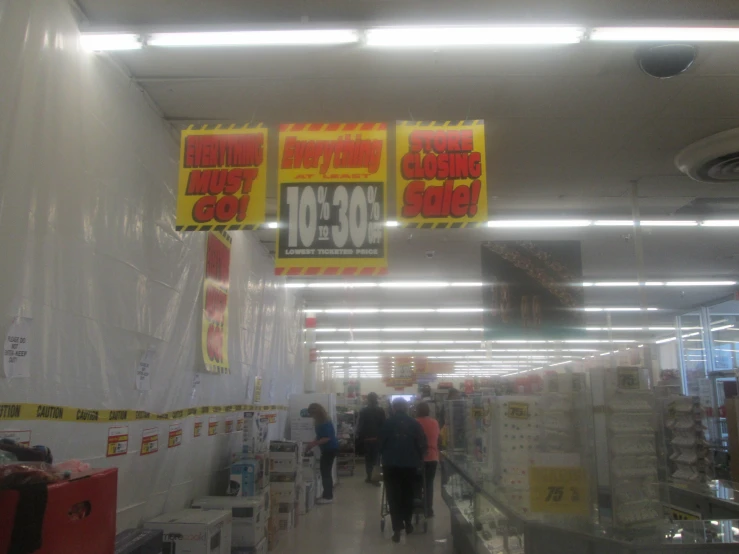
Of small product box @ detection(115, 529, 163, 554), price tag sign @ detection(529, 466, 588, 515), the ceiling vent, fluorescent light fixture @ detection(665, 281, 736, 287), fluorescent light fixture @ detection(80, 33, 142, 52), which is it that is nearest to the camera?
small product box @ detection(115, 529, 163, 554)

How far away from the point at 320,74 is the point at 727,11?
9.24 feet

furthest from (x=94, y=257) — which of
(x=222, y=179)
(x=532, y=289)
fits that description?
(x=532, y=289)

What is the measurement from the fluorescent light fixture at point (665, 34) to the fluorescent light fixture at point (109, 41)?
9.68 feet

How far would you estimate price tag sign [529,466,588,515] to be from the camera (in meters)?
4.08

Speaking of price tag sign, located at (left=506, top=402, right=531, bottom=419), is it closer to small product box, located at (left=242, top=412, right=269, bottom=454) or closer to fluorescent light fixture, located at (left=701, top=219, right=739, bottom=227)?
small product box, located at (left=242, top=412, right=269, bottom=454)

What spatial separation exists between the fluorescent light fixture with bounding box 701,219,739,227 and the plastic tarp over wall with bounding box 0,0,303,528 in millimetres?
6532

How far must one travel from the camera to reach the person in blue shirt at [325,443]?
952 centimetres

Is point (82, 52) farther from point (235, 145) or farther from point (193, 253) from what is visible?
point (193, 253)

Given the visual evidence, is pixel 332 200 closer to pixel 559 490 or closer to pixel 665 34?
pixel 665 34

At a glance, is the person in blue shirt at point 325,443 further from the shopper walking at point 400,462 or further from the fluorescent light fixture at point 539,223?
the fluorescent light fixture at point 539,223

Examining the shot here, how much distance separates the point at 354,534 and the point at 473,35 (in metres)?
6.07

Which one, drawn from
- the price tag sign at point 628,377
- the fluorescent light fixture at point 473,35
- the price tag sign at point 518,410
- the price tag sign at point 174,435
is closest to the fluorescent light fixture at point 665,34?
the fluorescent light fixture at point 473,35

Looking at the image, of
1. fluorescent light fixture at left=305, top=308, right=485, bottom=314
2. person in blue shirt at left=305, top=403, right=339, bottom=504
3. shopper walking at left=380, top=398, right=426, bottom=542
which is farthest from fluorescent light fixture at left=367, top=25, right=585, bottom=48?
fluorescent light fixture at left=305, top=308, right=485, bottom=314

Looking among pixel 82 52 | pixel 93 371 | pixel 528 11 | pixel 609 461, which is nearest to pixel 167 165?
pixel 82 52
